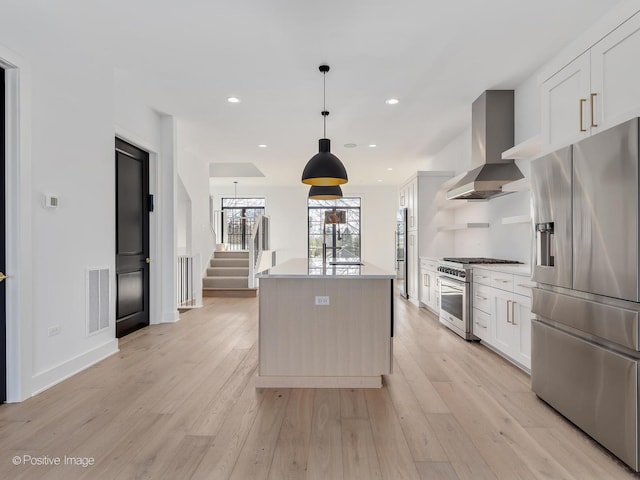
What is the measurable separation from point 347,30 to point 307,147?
362cm

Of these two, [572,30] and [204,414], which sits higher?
[572,30]

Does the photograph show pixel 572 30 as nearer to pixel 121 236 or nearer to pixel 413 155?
pixel 413 155

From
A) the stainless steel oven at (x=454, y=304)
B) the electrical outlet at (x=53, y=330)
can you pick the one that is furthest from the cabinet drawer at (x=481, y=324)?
the electrical outlet at (x=53, y=330)

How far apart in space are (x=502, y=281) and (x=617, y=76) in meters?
1.97

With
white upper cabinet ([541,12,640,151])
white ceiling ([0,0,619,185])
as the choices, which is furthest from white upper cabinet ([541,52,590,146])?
white ceiling ([0,0,619,185])

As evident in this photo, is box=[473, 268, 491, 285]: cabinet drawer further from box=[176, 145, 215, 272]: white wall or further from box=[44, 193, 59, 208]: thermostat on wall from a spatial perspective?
box=[176, 145, 215, 272]: white wall

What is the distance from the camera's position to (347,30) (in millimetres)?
2895

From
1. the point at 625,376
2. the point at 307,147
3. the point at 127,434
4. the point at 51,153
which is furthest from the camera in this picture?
the point at 307,147

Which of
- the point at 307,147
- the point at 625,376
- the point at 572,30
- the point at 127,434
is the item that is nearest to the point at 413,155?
the point at 307,147

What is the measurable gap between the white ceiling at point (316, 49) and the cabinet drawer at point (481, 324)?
2.51 metres

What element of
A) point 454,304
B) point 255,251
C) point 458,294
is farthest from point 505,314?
point 255,251

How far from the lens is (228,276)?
7859mm

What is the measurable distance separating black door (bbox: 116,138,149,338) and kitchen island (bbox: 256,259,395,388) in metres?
2.31

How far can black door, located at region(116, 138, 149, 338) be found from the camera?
4148 millimetres
